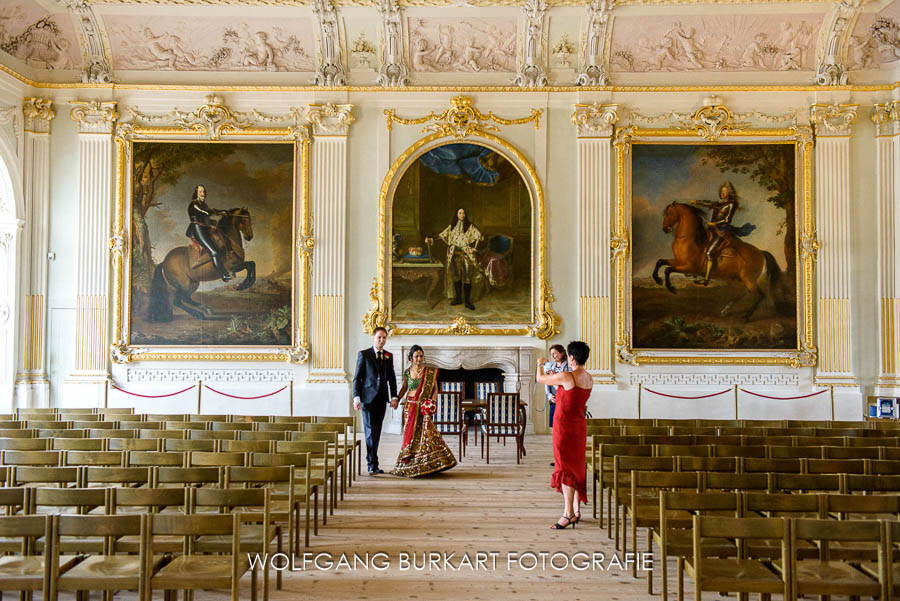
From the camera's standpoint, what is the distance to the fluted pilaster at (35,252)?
44.0ft

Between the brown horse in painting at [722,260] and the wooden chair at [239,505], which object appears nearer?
the wooden chair at [239,505]

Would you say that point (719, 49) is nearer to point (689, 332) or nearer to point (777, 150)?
point (777, 150)

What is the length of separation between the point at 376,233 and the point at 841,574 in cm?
1107

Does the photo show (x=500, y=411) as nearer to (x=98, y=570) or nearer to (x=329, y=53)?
(x=98, y=570)

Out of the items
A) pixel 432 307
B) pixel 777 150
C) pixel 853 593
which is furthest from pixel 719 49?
pixel 853 593

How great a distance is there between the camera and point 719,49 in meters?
13.9

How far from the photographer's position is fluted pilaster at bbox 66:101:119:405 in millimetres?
13633

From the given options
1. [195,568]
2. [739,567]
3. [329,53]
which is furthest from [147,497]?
[329,53]

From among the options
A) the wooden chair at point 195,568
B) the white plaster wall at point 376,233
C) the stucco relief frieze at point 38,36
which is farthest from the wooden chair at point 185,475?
the stucco relief frieze at point 38,36

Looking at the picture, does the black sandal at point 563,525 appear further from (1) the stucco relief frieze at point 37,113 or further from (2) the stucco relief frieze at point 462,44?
(1) the stucco relief frieze at point 37,113

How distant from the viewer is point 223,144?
45.9 ft

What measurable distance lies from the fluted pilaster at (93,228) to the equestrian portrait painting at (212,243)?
537 millimetres

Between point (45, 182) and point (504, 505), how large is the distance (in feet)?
38.4

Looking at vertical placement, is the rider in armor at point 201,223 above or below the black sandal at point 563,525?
above
